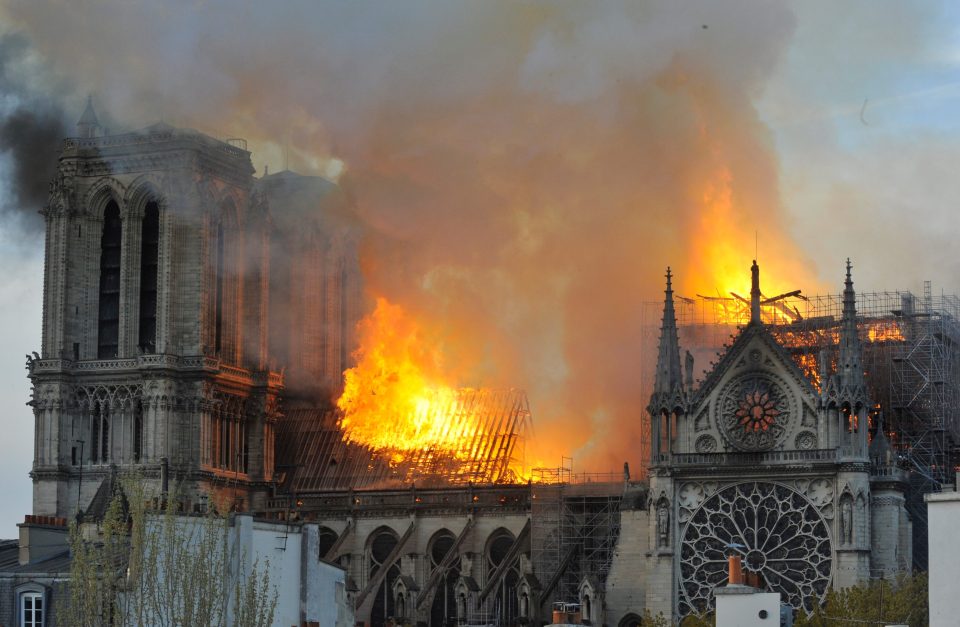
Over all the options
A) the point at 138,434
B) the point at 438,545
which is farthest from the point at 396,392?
the point at 138,434

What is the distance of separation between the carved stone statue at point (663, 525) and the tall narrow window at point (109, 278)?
1303 inches

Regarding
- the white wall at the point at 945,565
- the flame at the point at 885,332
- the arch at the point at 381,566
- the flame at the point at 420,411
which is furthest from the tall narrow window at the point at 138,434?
the white wall at the point at 945,565

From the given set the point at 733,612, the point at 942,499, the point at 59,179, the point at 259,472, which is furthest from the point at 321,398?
the point at 942,499

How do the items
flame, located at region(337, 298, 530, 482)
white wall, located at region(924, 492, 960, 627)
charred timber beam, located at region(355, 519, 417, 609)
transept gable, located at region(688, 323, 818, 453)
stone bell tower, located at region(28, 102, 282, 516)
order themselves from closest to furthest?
1. white wall, located at region(924, 492, 960, 627)
2. transept gable, located at region(688, 323, 818, 453)
3. charred timber beam, located at region(355, 519, 417, 609)
4. flame, located at region(337, 298, 530, 482)
5. stone bell tower, located at region(28, 102, 282, 516)

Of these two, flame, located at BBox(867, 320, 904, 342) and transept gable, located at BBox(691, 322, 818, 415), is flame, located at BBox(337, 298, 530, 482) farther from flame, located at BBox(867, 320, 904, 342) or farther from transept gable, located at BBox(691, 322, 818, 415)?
flame, located at BBox(867, 320, 904, 342)

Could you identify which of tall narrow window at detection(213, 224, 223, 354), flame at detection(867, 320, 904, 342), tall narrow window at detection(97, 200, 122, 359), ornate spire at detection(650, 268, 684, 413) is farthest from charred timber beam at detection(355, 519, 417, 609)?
flame at detection(867, 320, 904, 342)

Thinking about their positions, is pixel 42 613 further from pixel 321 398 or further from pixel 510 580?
pixel 321 398

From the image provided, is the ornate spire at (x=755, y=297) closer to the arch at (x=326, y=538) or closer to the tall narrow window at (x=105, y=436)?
the arch at (x=326, y=538)

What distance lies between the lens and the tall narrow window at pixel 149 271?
116875mm

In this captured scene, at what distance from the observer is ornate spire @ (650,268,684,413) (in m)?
96.6

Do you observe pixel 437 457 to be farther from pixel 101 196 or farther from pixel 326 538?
pixel 101 196

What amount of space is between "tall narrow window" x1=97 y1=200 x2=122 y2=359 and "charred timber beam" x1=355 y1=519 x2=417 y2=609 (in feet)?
58.8

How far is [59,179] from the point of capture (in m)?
118

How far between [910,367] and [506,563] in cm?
1885
